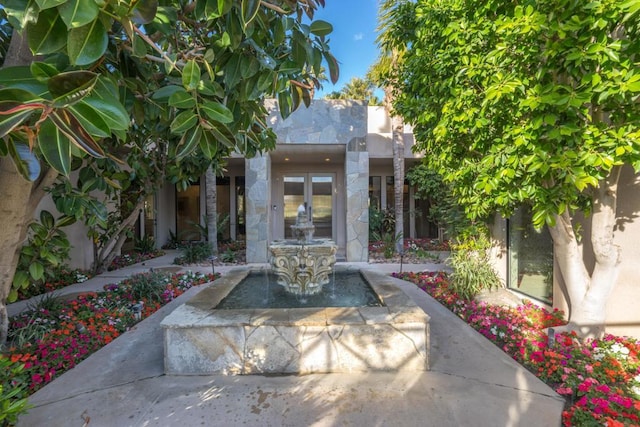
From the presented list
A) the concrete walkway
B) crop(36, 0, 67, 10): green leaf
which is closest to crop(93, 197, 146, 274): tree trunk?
the concrete walkway

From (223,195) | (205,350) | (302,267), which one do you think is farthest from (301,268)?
(223,195)

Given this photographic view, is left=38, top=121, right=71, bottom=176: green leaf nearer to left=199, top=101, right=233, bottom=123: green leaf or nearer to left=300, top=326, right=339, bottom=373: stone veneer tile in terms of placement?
left=199, top=101, right=233, bottom=123: green leaf

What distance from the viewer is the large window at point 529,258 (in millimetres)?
4078

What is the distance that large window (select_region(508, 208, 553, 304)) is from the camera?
4.08m

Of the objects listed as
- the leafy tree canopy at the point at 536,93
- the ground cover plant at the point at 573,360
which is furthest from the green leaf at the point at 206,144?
the ground cover plant at the point at 573,360

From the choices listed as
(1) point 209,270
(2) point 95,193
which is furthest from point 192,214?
(1) point 209,270

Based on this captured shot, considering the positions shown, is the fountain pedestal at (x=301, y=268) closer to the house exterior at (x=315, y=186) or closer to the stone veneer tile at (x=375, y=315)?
the stone veneer tile at (x=375, y=315)

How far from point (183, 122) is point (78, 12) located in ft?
1.76

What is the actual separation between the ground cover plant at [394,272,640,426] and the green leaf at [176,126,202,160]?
113 inches

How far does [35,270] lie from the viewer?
297 centimetres

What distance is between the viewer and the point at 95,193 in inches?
266

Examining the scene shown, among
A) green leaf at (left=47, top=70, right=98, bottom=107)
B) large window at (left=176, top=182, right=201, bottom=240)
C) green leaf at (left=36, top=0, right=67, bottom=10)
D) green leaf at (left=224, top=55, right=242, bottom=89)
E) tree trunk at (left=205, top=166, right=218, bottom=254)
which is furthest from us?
large window at (left=176, top=182, right=201, bottom=240)

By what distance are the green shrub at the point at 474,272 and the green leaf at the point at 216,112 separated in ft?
14.5

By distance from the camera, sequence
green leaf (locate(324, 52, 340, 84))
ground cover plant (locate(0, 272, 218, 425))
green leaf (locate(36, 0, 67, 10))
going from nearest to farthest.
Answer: green leaf (locate(36, 0, 67, 10)), green leaf (locate(324, 52, 340, 84)), ground cover plant (locate(0, 272, 218, 425))
